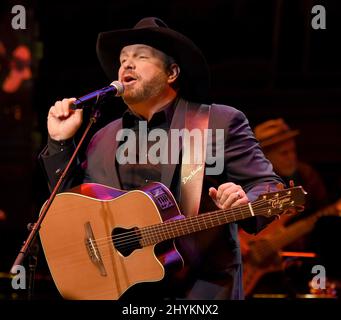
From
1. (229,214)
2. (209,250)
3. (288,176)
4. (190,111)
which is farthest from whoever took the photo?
(288,176)

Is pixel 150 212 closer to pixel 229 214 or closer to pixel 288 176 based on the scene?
pixel 229 214

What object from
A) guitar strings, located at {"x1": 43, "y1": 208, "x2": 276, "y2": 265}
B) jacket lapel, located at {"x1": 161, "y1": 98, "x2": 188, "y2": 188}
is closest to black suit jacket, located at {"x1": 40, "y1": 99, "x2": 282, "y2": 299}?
jacket lapel, located at {"x1": 161, "y1": 98, "x2": 188, "y2": 188}

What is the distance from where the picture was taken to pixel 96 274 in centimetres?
327

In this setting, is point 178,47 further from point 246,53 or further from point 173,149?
point 246,53

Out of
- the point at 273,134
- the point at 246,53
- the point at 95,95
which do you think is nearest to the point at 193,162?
the point at 95,95

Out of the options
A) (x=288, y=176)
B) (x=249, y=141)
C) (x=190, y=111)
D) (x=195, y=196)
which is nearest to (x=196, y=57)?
(x=190, y=111)

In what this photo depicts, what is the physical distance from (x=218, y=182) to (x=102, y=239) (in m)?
0.65

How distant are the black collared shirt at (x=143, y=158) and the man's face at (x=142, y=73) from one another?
123 mm

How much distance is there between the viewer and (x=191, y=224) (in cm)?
301

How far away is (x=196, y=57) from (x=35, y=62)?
360 cm

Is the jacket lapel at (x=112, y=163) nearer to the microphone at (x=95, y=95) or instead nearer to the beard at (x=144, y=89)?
the beard at (x=144, y=89)

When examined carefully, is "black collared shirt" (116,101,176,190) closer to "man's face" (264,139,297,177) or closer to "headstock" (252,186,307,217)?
"headstock" (252,186,307,217)

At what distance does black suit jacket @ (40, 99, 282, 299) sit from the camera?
3146mm
